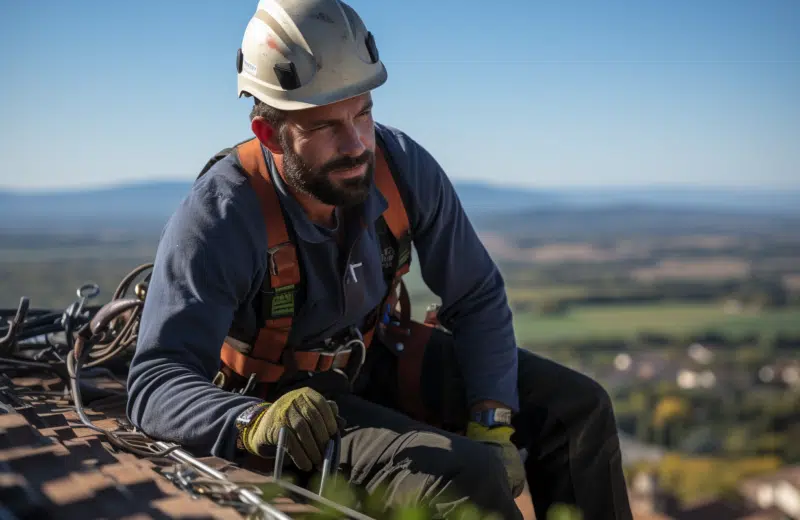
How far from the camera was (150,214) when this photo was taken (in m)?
85.6

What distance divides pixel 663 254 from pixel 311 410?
101839 millimetres

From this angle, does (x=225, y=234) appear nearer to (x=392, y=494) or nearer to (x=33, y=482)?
(x=392, y=494)

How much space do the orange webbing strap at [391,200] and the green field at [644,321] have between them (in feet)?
184

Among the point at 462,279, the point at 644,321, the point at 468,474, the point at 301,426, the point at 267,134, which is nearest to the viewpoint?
the point at 301,426

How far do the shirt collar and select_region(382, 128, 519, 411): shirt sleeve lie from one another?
0.22 meters

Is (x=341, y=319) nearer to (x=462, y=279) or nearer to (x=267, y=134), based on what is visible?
(x=462, y=279)

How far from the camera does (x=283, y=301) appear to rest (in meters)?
2.90

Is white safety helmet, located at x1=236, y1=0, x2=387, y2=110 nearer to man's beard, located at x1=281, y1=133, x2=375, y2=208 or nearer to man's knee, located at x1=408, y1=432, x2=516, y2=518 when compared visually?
man's beard, located at x1=281, y1=133, x2=375, y2=208

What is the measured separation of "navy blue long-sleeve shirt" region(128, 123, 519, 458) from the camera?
257 centimetres

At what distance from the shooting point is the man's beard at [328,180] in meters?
2.94

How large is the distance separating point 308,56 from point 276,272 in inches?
30.3

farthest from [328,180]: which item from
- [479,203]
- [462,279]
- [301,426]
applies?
[479,203]

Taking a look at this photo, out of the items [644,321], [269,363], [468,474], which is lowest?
[644,321]

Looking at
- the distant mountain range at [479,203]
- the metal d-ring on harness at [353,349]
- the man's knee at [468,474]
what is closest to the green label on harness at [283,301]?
the metal d-ring on harness at [353,349]
